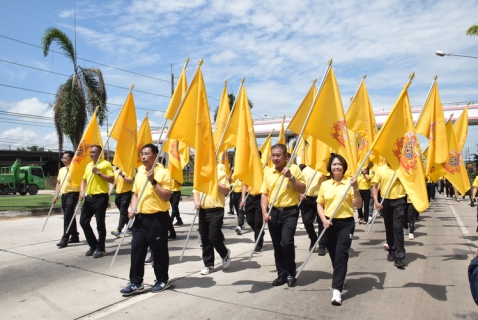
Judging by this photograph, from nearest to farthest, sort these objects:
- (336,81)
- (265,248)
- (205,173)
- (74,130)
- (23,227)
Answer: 1. (205,173)
2. (336,81)
3. (265,248)
4. (23,227)
5. (74,130)

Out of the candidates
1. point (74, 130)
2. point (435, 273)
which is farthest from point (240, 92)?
point (74, 130)

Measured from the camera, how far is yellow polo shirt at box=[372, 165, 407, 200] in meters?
6.65

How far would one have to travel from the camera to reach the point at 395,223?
21.5 ft

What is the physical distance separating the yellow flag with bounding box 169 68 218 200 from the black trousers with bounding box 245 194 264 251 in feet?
8.29

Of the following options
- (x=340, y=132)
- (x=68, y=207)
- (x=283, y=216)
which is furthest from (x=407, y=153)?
(x=68, y=207)

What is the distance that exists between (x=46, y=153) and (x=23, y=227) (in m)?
39.9

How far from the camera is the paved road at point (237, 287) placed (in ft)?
14.2

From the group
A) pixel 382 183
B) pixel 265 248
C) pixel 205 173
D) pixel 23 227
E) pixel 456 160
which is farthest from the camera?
pixel 23 227

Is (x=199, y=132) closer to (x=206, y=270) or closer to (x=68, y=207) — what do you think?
(x=206, y=270)

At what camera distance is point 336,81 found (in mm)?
5750

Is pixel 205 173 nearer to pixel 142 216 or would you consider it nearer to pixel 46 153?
pixel 142 216

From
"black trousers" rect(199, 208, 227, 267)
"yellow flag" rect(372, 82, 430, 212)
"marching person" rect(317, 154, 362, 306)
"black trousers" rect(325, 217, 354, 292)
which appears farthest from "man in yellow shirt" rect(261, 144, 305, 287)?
"yellow flag" rect(372, 82, 430, 212)

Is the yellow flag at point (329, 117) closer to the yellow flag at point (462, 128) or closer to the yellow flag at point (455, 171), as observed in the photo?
the yellow flag at point (455, 171)

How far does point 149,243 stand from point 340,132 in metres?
2.92
